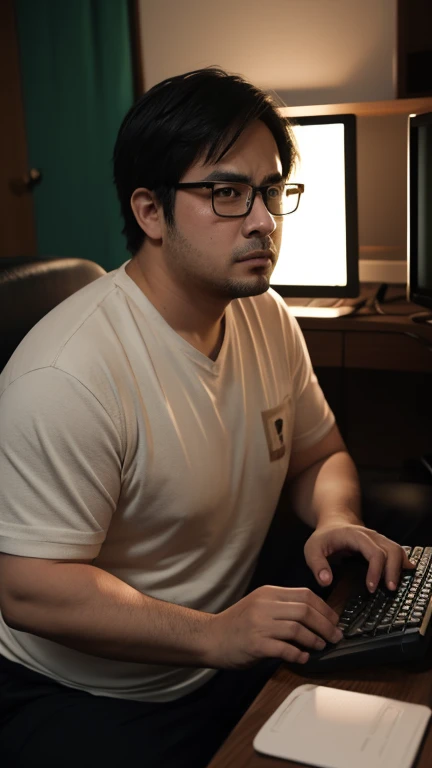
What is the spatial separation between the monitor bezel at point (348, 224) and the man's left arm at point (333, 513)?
2.15ft

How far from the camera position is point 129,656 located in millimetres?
1070

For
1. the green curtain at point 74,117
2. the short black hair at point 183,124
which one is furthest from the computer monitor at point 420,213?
the green curtain at point 74,117

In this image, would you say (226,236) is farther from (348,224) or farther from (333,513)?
(348,224)

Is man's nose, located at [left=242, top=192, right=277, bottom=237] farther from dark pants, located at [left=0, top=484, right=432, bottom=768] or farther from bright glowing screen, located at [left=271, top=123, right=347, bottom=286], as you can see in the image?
bright glowing screen, located at [left=271, top=123, right=347, bottom=286]

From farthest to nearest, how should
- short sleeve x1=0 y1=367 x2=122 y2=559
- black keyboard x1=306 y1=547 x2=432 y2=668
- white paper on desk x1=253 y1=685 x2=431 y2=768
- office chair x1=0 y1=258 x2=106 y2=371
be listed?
1. office chair x1=0 y1=258 x2=106 y2=371
2. short sleeve x1=0 y1=367 x2=122 y2=559
3. black keyboard x1=306 y1=547 x2=432 y2=668
4. white paper on desk x1=253 y1=685 x2=431 y2=768

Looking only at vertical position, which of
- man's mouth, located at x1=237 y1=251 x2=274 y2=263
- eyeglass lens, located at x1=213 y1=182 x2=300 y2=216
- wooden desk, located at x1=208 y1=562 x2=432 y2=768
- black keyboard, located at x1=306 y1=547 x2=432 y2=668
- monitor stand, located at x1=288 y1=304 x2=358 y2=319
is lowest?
wooden desk, located at x1=208 y1=562 x2=432 y2=768

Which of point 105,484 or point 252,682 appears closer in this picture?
point 105,484

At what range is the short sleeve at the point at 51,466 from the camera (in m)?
1.04

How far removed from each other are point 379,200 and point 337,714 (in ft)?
6.50

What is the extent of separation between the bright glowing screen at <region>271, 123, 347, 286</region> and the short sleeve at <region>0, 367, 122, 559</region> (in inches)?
46.4

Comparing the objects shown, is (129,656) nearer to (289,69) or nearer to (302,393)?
(302,393)

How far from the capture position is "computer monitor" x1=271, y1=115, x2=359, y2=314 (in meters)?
2.06

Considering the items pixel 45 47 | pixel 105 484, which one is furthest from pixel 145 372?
pixel 45 47

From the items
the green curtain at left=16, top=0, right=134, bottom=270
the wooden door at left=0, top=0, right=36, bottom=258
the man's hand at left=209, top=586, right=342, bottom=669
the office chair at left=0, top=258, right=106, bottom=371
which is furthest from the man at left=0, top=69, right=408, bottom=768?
the wooden door at left=0, top=0, right=36, bottom=258
